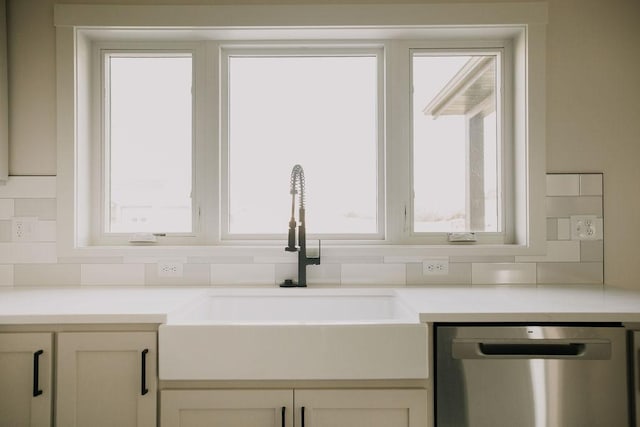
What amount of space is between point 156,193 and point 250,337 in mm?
1157

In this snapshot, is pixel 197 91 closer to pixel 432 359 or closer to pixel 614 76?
pixel 432 359

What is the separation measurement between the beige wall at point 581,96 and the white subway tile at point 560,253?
0.53ft

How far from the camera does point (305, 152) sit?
2.20 m

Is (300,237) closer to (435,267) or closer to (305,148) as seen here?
(305,148)

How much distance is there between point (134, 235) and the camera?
212cm

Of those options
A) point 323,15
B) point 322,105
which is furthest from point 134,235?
point 323,15

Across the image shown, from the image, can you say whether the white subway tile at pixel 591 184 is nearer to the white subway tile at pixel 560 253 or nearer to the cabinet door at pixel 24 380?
the white subway tile at pixel 560 253

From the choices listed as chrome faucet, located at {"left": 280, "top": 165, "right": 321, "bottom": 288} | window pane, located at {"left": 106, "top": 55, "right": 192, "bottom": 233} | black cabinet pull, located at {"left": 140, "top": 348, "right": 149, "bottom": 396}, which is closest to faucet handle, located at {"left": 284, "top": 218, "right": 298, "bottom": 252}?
chrome faucet, located at {"left": 280, "top": 165, "right": 321, "bottom": 288}

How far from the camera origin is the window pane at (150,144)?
2182mm

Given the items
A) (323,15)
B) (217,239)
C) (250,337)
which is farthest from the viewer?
(217,239)

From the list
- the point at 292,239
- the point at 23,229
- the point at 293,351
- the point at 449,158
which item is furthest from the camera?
the point at 449,158

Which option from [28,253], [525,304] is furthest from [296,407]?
[28,253]

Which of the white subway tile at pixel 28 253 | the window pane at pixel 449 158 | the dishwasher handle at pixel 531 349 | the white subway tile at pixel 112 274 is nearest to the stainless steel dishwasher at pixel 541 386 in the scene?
the dishwasher handle at pixel 531 349

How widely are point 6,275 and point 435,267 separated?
2128mm
